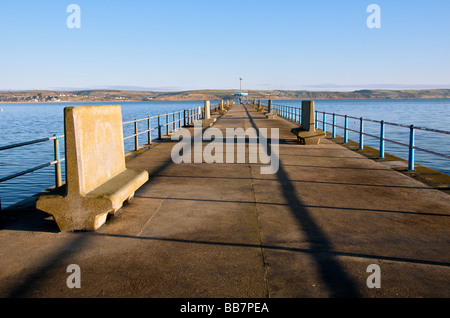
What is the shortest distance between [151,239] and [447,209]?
4.43 meters

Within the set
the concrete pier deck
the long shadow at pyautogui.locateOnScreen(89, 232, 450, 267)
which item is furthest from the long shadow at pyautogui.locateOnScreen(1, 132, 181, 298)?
the long shadow at pyautogui.locateOnScreen(89, 232, 450, 267)

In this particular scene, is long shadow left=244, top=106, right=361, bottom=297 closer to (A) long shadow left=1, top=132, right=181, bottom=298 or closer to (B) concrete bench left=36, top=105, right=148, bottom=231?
(B) concrete bench left=36, top=105, right=148, bottom=231

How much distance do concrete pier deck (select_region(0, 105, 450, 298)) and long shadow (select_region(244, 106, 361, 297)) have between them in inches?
0.5

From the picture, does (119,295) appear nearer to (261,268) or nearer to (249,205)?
(261,268)

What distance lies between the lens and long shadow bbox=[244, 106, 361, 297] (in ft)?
12.4

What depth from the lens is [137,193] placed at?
7656mm

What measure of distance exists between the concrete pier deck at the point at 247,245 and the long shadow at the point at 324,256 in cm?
1

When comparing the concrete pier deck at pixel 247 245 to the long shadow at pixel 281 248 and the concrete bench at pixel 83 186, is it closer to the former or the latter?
the long shadow at pixel 281 248

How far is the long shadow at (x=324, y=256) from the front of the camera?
149 inches

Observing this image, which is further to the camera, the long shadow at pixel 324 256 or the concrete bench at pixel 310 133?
the concrete bench at pixel 310 133

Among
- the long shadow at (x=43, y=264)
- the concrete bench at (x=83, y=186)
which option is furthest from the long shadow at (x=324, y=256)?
the long shadow at (x=43, y=264)

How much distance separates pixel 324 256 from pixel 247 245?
0.88 metres

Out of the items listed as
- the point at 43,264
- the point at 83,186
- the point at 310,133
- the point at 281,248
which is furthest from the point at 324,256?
the point at 310,133

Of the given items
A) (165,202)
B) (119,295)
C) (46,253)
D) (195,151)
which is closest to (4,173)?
(195,151)
